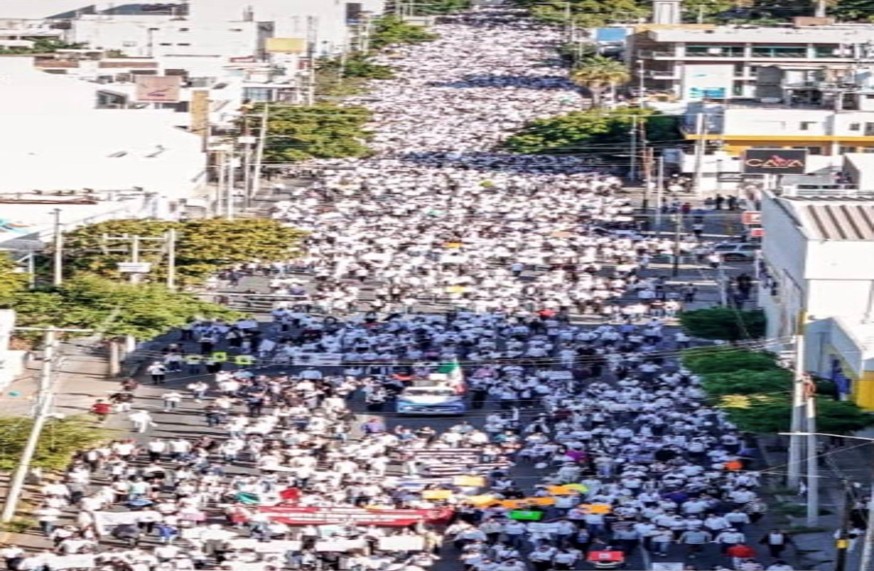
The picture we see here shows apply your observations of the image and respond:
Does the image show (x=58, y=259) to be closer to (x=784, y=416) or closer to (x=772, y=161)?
(x=784, y=416)

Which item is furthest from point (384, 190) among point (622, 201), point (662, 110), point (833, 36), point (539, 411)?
point (833, 36)

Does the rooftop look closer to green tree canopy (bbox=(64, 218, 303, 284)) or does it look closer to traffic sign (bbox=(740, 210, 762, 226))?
traffic sign (bbox=(740, 210, 762, 226))

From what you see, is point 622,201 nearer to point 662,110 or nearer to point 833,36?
point 662,110

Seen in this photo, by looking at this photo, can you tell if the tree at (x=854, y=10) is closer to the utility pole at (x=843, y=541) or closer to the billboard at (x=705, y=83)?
the billboard at (x=705, y=83)

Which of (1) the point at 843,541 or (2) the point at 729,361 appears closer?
(1) the point at 843,541

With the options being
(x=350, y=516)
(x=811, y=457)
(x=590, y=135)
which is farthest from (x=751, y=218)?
(x=350, y=516)

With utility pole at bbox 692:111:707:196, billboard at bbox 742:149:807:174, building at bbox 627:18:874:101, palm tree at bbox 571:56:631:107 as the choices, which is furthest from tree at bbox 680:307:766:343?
building at bbox 627:18:874:101
